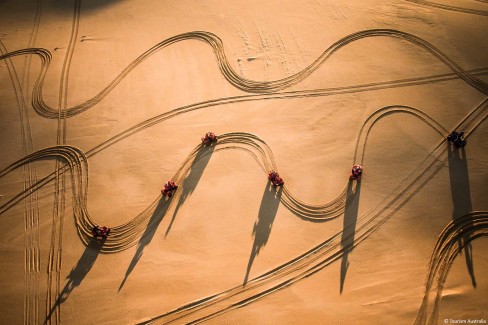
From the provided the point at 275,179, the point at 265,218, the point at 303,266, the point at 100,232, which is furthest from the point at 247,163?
the point at 100,232

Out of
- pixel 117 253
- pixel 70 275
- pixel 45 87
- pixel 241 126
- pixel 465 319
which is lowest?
pixel 465 319

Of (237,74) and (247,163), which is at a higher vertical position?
(237,74)

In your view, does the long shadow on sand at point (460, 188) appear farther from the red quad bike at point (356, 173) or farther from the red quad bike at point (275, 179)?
the red quad bike at point (275, 179)

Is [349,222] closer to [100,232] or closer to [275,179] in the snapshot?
[275,179]

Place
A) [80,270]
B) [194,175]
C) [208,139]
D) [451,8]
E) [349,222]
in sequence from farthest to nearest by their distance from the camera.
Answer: [451,8], [208,139], [194,175], [349,222], [80,270]

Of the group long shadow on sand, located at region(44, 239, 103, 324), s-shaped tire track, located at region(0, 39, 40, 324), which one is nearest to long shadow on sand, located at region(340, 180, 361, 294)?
long shadow on sand, located at region(44, 239, 103, 324)

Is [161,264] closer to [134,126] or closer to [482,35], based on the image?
[134,126]

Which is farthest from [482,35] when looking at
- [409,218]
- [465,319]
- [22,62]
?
[22,62]

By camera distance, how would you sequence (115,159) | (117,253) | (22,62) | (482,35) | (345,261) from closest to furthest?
1. (345,261)
2. (117,253)
3. (115,159)
4. (482,35)
5. (22,62)
